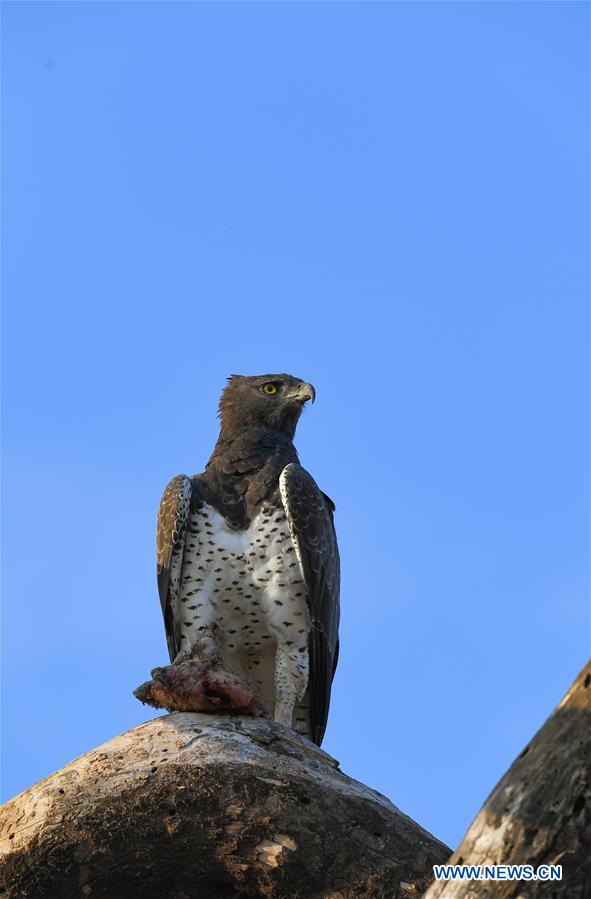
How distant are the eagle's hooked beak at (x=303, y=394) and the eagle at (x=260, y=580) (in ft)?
3.86

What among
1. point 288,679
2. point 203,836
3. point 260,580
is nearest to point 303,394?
point 260,580

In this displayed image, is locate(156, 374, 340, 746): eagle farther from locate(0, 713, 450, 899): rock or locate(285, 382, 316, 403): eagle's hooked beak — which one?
locate(0, 713, 450, 899): rock

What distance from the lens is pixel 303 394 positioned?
13531mm

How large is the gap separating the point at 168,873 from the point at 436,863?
61.9 inches

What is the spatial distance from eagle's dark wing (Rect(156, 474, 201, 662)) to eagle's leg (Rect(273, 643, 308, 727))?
1.02 metres

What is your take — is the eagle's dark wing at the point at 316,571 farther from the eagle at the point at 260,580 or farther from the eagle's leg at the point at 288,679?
the eagle's leg at the point at 288,679

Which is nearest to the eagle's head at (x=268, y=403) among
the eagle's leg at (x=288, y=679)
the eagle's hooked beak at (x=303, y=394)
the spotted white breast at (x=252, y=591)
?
the eagle's hooked beak at (x=303, y=394)

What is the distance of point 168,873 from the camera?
25.1 feet

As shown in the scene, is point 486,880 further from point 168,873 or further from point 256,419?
point 256,419

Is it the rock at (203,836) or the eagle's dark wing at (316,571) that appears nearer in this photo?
the rock at (203,836)

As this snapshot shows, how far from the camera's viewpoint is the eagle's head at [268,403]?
13.5 m

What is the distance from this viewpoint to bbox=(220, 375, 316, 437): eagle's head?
1355 centimetres

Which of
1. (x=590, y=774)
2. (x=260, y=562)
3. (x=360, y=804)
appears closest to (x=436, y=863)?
(x=360, y=804)

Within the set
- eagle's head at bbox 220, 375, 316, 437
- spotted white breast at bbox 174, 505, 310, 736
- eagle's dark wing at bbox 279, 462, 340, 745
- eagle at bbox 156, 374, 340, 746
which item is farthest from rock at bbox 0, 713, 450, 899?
eagle's head at bbox 220, 375, 316, 437
